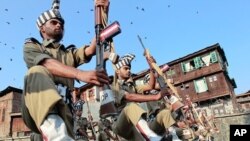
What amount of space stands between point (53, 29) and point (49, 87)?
1267 mm

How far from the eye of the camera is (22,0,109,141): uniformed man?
2.56 m

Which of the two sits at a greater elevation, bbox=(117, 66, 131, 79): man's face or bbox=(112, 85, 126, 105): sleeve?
bbox=(117, 66, 131, 79): man's face

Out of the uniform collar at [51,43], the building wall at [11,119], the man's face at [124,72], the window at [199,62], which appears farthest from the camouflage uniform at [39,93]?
the window at [199,62]

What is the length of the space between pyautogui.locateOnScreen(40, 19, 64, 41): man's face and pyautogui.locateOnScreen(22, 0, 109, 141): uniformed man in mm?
13

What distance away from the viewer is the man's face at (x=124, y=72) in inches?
257

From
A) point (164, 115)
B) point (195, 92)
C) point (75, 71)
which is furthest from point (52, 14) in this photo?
point (195, 92)

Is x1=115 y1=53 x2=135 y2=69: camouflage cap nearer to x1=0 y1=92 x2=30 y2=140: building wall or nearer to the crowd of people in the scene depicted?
the crowd of people

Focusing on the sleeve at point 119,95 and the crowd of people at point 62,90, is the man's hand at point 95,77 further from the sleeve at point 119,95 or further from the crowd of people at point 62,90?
the sleeve at point 119,95

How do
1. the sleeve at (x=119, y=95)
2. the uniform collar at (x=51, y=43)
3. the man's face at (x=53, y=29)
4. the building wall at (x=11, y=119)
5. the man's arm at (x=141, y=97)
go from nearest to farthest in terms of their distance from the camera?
1. the uniform collar at (x=51, y=43)
2. the man's face at (x=53, y=29)
3. the man's arm at (x=141, y=97)
4. the sleeve at (x=119, y=95)
5. the building wall at (x=11, y=119)

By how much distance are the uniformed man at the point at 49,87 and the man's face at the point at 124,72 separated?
2.93 m

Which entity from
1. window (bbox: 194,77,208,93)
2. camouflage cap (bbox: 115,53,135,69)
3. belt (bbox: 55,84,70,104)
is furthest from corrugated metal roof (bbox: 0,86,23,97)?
belt (bbox: 55,84,70,104)

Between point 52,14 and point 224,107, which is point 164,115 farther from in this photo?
point 224,107

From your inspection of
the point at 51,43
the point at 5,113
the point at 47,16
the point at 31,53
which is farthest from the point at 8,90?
the point at 31,53

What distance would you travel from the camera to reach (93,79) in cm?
262
